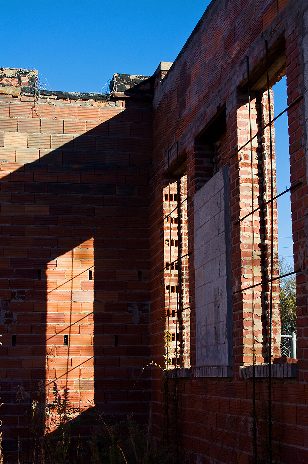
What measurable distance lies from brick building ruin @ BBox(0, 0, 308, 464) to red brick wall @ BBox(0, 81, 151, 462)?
0.02 meters

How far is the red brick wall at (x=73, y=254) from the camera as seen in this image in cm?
909

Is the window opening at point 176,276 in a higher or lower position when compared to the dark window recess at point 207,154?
lower

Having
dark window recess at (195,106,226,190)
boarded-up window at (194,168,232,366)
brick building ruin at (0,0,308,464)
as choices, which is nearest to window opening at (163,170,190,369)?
brick building ruin at (0,0,308,464)

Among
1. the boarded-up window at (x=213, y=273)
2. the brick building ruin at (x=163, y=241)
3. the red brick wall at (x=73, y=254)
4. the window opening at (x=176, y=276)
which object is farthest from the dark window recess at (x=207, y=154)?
the red brick wall at (x=73, y=254)

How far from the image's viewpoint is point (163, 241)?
8.88 m

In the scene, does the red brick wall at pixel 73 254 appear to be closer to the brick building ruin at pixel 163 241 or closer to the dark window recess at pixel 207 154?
the brick building ruin at pixel 163 241

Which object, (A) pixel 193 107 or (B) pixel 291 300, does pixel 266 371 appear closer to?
(A) pixel 193 107

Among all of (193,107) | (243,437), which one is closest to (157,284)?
(193,107)

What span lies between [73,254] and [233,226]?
3591 mm

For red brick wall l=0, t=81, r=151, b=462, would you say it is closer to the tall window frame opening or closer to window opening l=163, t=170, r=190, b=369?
window opening l=163, t=170, r=190, b=369

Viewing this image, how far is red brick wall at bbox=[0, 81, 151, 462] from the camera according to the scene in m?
9.09

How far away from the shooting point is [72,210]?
9539 millimetres

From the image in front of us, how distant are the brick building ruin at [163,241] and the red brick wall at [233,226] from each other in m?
0.02

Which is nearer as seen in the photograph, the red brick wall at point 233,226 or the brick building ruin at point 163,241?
the red brick wall at point 233,226
